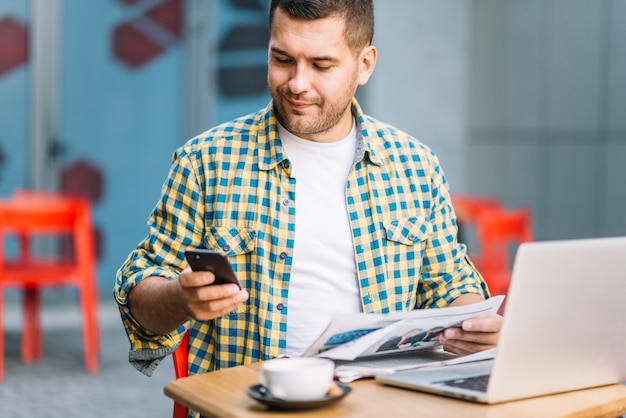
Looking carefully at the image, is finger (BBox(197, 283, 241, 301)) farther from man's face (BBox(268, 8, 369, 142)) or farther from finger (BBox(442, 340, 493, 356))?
man's face (BBox(268, 8, 369, 142))

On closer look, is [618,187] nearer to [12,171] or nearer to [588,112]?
[588,112]

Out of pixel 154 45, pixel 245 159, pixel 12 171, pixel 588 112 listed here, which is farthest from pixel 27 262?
pixel 588 112

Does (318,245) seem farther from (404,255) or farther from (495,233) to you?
(495,233)

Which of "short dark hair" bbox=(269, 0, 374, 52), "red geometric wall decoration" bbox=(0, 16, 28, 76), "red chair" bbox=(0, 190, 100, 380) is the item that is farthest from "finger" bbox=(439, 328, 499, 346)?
"red geometric wall decoration" bbox=(0, 16, 28, 76)

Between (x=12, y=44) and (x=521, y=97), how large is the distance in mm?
3755

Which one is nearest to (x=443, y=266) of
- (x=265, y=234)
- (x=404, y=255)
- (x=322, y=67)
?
(x=404, y=255)

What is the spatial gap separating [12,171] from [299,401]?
6.09 m

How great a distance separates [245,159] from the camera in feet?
7.01

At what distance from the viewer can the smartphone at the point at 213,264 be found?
5.07 ft

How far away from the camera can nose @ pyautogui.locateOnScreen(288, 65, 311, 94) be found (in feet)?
6.54

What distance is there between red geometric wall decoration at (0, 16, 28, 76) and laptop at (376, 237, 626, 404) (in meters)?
5.99

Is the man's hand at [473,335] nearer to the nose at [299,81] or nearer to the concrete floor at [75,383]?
the nose at [299,81]

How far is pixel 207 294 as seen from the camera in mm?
1600

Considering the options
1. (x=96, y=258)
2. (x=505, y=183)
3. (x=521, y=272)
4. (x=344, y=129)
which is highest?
(x=344, y=129)
